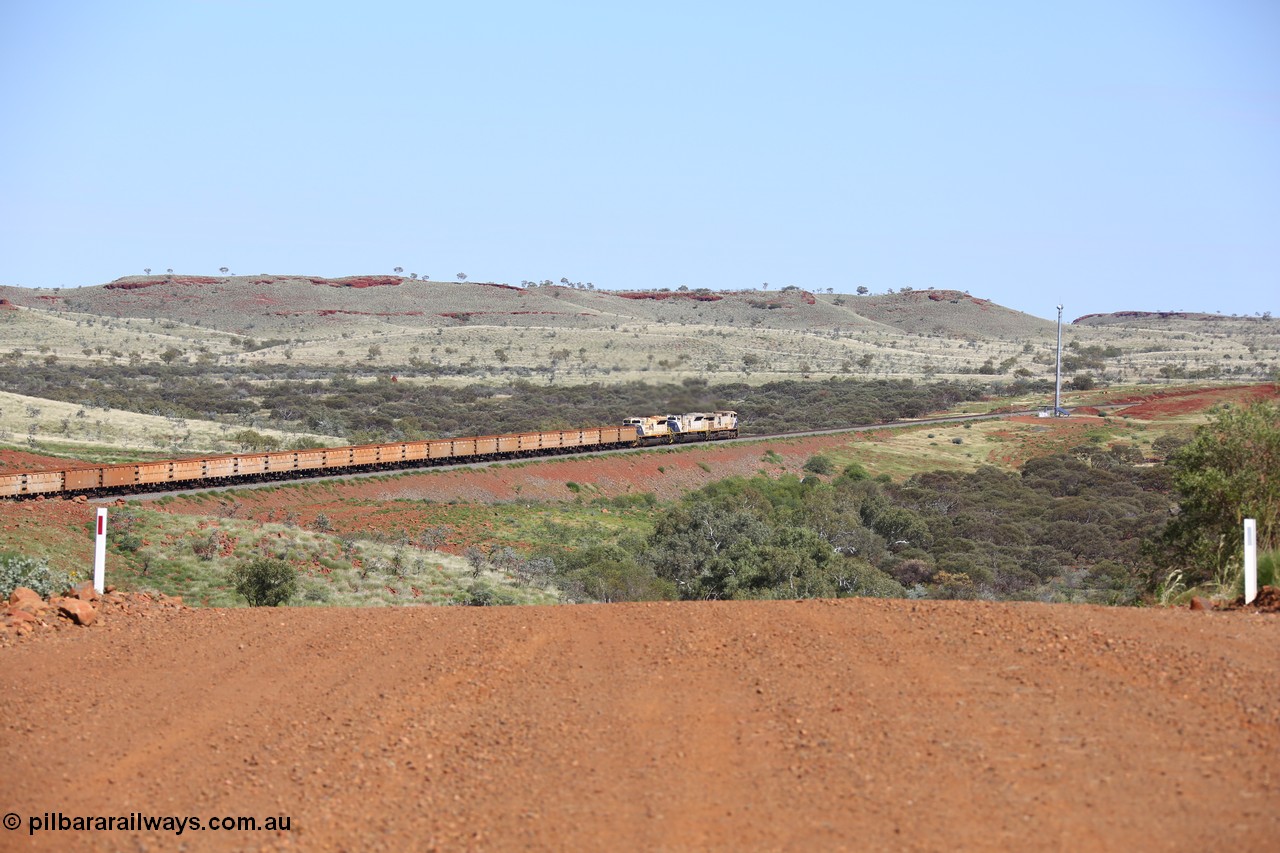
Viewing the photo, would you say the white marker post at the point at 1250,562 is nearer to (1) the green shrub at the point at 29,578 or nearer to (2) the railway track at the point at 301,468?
(1) the green shrub at the point at 29,578

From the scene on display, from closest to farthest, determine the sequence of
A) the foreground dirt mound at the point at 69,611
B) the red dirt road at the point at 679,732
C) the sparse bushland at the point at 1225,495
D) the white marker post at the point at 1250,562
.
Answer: the red dirt road at the point at 679,732
the foreground dirt mound at the point at 69,611
the white marker post at the point at 1250,562
the sparse bushland at the point at 1225,495

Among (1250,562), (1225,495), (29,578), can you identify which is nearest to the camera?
(1250,562)

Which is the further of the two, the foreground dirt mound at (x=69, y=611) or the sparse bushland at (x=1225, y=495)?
the sparse bushland at (x=1225, y=495)

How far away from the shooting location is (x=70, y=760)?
8422mm

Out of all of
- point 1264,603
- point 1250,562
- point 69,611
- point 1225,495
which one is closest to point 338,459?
point 69,611

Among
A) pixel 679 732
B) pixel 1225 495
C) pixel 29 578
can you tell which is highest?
pixel 1225 495

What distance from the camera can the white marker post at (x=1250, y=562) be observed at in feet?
42.1

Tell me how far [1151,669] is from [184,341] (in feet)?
512

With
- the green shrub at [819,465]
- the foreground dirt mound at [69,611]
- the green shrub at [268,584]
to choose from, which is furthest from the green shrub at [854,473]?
the foreground dirt mound at [69,611]

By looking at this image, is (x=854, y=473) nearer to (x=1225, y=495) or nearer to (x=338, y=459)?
(x=338, y=459)
